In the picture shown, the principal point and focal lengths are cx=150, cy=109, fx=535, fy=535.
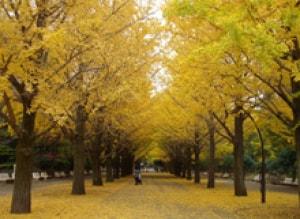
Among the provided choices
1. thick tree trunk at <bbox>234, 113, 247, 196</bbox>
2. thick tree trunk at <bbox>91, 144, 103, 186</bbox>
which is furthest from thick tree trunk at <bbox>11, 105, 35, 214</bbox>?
thick tree trunk at <bbox>91, 144, 103, 186</bbox>

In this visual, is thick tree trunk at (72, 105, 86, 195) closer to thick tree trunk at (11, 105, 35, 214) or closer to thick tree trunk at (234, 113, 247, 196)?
thick tree trunk at (234, 113, 247, 196)

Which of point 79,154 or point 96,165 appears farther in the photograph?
point 96,165

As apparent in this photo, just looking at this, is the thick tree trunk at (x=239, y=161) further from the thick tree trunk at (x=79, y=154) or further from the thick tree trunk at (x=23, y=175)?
the thick tree trunk at (x=23, y=175)

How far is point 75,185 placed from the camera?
930 inches

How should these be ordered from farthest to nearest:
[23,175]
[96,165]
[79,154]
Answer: [96,165]
[79,154]
[23,175]

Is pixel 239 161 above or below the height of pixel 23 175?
above

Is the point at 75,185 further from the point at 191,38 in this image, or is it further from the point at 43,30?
the point at 43,30

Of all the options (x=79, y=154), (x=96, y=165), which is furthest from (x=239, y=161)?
(x=96, y=165)

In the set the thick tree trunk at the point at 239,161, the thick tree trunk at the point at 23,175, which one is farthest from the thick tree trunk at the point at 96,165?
the thick tree trunk at the point at 23,175

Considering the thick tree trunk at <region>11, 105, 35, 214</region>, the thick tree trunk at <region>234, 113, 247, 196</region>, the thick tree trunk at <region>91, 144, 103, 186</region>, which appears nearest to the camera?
the thick tree trunk at <region>11, 105, 35, 214</region>

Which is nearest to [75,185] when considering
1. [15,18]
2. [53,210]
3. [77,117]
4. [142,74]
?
[77,117]

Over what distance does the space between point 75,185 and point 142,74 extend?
6327mm

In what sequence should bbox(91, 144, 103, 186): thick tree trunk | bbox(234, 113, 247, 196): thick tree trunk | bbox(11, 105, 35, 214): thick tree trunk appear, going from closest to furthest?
bbox(11, 105, 35, 214): thick tree trunk → bbox(234, 113, 247, 196): thick tree trunk → bbox(91, 144, 103, 186): thick tree trunk

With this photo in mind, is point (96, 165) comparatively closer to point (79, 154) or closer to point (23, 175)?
point (79, 154)
